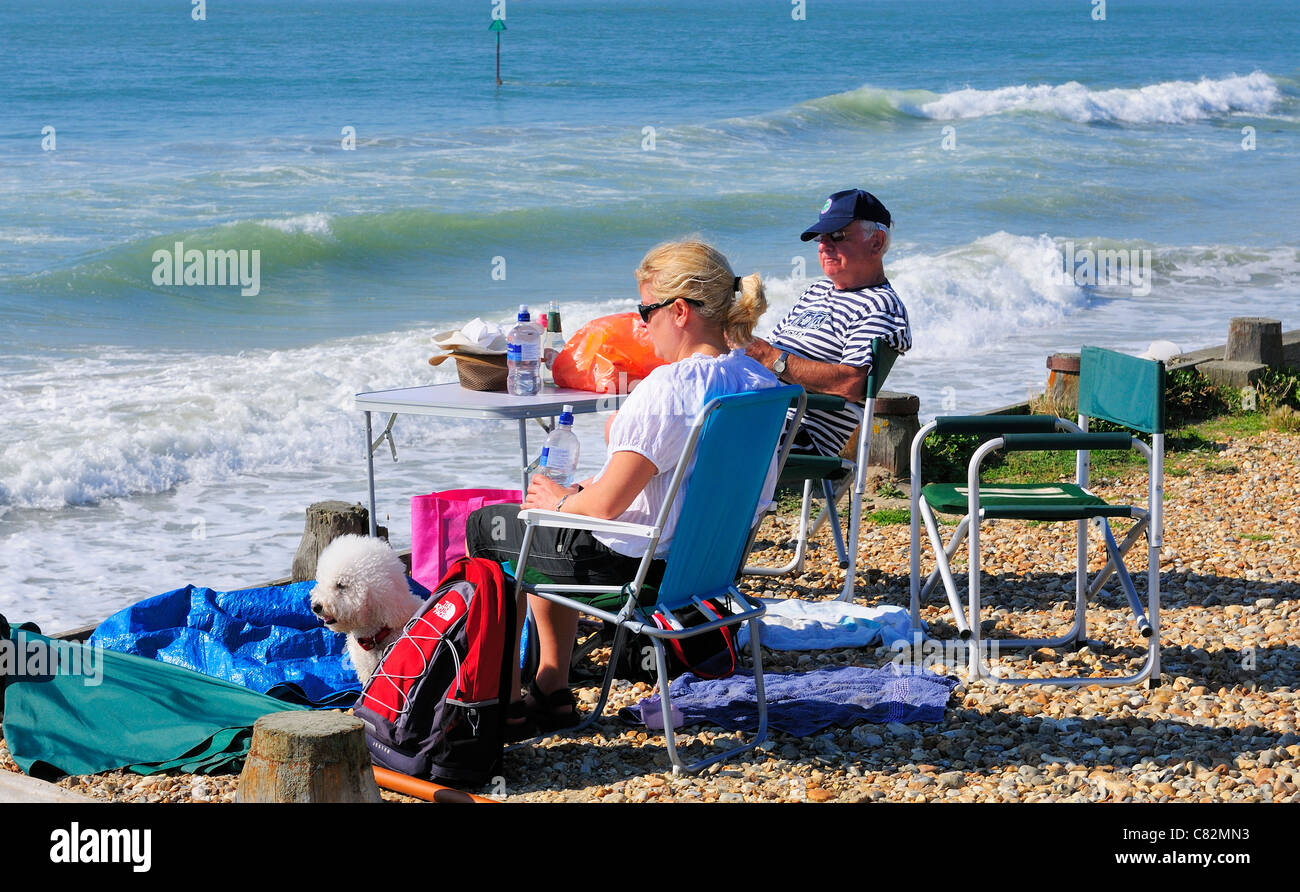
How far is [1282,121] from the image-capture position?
38312 mm

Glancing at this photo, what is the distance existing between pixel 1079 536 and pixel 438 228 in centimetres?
1577

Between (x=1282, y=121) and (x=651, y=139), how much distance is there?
19.6 metres

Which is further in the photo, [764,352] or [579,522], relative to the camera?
[764,352]

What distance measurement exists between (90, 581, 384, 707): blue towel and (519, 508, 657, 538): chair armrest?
100 cm

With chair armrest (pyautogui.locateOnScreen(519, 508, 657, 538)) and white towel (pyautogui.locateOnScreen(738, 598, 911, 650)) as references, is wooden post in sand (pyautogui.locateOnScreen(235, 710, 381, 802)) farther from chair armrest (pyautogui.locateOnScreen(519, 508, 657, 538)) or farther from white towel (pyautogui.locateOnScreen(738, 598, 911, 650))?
white towel (pyautogui.locateOnScreen(738, 598, 911, 650))

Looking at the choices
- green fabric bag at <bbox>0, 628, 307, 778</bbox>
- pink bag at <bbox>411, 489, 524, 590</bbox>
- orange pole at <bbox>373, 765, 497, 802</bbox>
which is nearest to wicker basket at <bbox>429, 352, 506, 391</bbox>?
pink bag at <bbox>411, 489, 524, 590</bbox>

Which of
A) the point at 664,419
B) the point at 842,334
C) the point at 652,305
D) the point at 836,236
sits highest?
the point at 836,236

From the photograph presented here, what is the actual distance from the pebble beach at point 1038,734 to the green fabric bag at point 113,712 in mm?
96

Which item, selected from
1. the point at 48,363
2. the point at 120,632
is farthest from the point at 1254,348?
the point at 48,363

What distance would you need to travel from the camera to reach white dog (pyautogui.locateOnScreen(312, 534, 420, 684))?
165 inches

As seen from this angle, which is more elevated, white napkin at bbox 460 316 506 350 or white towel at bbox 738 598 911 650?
white napkin at bbox 460 316 506 350

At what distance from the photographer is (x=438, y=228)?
1986 centimetres

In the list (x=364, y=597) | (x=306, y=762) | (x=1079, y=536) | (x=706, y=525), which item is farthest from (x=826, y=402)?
(x=306, y=762)

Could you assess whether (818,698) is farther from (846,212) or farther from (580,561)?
(846,212)
